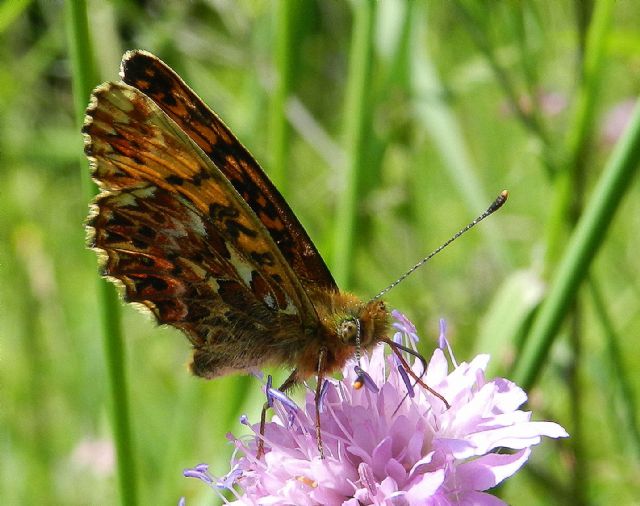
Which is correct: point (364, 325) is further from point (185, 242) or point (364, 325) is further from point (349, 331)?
point (185, 242)

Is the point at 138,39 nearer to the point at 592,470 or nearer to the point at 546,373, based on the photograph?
the point at 546,373

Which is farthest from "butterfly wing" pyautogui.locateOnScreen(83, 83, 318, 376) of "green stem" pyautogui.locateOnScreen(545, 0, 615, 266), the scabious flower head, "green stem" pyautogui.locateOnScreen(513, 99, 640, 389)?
"green stem" pyautogui.locateOnScreen(545, 0, 615, 266)

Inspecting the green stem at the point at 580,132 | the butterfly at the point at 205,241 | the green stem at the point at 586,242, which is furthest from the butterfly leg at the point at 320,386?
the green stem at the point at 580,132

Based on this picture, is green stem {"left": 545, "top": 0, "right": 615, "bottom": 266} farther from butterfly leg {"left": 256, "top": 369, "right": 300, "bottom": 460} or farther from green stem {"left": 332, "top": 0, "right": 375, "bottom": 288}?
butterfly leg {"left": 256, "top": 369, "right": 300, "bottom": 460}

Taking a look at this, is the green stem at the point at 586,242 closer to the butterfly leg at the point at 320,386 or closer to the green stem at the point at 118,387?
the butterfly leg at the point at 320,386

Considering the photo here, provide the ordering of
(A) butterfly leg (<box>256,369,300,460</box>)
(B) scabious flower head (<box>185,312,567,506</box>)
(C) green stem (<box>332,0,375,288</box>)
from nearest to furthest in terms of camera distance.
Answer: (B) scabious flower head (<box>185,312,567,506</box>)
(A) butterfly leg (<box>256,369,300,460</box>)
(C) green stem (<box>332,0,375,288</box>)

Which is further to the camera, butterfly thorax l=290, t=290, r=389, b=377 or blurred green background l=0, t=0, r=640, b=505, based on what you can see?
blurred green background l=0, t=0, r=640, b=505
